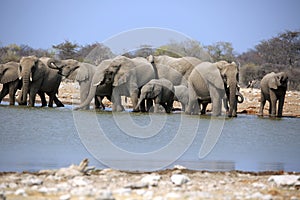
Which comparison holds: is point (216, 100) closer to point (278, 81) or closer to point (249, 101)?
point (278, 81)

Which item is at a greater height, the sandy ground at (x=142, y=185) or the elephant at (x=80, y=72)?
the elephant at (x=80, y=72)

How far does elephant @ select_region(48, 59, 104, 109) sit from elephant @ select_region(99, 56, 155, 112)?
2.20 feet

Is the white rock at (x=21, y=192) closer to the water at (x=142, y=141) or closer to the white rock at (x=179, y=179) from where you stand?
the white rock at (x=179, y=179)

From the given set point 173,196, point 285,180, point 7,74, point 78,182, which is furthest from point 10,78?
point 173,196

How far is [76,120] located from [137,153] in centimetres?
607

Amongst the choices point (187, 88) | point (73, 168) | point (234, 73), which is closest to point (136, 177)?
point (73, 168)

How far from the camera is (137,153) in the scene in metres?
12.7

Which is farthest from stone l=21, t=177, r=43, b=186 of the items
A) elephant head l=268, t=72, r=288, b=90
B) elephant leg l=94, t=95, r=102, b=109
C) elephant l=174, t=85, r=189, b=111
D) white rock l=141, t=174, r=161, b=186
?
elephant head l=268, t=72, r=288, b=90

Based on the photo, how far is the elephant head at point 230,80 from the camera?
70.6 ft

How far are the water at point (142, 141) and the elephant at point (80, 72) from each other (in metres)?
2.72

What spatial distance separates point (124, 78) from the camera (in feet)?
76.4

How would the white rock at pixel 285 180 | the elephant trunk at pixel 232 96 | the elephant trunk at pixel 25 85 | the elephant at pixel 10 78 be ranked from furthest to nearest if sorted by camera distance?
the elephant at pixel 10 78 → the elephant trunk at pixel 25 85 → the elephant trunk at pixel 232 96 → the white rock at pixel 285 180

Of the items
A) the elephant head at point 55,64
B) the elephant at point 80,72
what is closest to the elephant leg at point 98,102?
the elephant at point 80,72

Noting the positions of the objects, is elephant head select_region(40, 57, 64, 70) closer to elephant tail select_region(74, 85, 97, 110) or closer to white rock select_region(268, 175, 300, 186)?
elephant tail select_region(74, 85, 97, 110)
